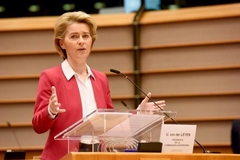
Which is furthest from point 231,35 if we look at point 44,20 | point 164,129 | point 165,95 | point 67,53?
point 164,129

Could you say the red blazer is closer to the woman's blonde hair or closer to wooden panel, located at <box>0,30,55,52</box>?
the woman's blonde hair

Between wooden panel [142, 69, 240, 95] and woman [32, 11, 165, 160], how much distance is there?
286 cm

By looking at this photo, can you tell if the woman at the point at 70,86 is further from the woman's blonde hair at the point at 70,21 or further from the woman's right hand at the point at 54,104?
the woman's right hand at the point at 54,104

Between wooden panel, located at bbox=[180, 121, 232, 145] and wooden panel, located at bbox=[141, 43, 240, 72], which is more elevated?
wooden panel, located at bbox=[141, 43, 240, 72]

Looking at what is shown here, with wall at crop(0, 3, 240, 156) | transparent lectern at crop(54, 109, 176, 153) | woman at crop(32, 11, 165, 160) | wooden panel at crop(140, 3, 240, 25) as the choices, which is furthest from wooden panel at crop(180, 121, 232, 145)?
transparent lectern at crop(54, 109, 176, 153)

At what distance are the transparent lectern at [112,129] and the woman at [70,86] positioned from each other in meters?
0.22

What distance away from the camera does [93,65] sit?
20.6 ft

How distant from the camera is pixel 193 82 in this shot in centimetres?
614

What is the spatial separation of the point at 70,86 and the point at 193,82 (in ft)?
10.4

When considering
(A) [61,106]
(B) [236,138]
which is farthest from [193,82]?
(A) [61,106]

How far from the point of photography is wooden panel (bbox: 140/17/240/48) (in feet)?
19.9

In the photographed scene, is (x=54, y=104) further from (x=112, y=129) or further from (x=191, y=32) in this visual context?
(x=191, y=32)

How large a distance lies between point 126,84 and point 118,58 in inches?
12.5

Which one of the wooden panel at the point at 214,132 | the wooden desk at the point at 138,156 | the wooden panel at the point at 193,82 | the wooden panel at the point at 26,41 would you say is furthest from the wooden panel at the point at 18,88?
the wooden desk at the point at 138,156
